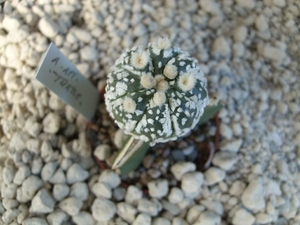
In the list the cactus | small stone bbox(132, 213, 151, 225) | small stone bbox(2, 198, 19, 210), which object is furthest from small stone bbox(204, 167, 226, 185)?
small stone bbox(2, 198, 19, 210)

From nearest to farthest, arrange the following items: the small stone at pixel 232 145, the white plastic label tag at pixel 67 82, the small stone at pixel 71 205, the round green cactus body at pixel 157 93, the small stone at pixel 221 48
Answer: the round green cactus body at pixel 157 93 < the white plastic label tag at pixel 67 82 < the small stone at pixel 71 205 < the small stone at pixel 232 145 < the small stone at pixel 221 48

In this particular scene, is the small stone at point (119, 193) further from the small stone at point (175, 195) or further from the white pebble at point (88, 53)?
the white pebble at point (88, 53)

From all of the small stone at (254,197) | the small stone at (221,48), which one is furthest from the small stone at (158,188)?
the small stone at (221,48)

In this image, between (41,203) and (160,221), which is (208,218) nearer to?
(160,221)

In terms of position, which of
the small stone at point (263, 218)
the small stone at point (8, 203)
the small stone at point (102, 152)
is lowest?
the small stone at point (263, 218)

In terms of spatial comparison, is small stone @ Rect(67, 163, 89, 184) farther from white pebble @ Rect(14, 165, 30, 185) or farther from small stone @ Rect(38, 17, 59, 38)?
small stone @ Rect(38, 17, 59, 38)

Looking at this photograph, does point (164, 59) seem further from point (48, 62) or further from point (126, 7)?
point (126, 7)

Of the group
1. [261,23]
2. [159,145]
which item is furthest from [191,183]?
[261,23]
